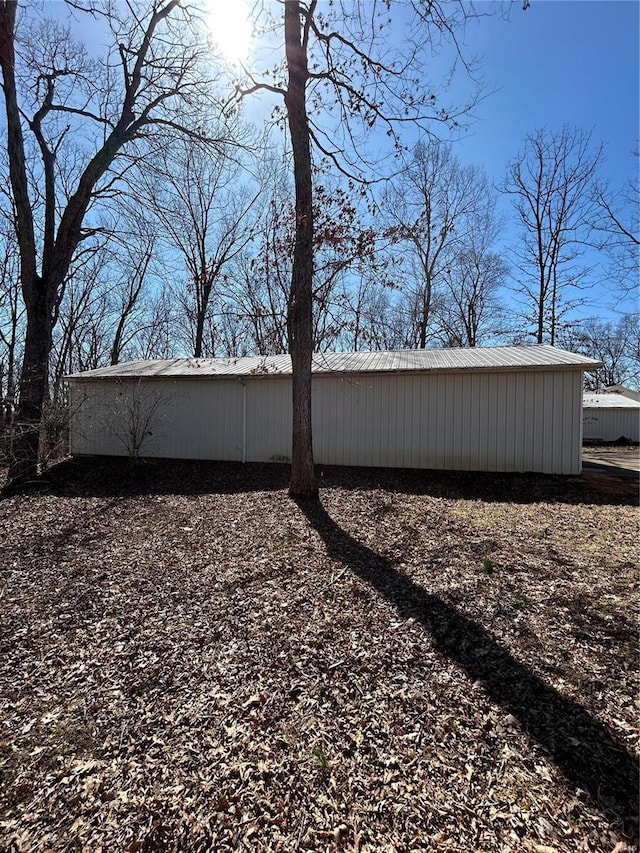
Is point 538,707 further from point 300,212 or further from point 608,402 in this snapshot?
point 608,402

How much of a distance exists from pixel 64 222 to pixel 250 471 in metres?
6.67

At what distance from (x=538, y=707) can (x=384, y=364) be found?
8031mm

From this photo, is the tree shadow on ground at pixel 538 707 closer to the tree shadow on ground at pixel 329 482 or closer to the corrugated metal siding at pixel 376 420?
the tree shadow on ground at pixel 329 482

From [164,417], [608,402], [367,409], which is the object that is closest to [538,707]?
[367,409]

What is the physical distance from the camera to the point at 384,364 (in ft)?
31.2

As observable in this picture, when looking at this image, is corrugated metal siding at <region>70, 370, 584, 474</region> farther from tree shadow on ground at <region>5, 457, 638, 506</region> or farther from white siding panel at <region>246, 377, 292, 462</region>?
tree shadow on ground at <region>5, 457, 638, 506</region>

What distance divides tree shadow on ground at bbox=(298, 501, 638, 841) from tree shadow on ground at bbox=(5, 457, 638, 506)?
406 cm

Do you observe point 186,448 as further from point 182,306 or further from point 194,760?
point 182,306

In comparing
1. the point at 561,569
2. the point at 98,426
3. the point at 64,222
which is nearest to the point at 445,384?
the point at 561,569

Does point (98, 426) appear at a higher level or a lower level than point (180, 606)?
higher

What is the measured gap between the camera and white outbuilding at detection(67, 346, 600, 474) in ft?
27.2

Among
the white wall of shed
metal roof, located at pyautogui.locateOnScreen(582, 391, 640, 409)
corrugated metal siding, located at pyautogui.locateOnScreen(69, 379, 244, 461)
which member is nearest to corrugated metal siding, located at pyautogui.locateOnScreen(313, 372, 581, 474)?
corrugated metal siding, located at pyautogui.locateOnScreen(69, 379, 244, 461)

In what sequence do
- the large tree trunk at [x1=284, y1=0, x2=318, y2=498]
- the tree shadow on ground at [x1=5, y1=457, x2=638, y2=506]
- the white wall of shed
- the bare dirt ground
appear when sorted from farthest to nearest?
1. the white wall of shed
2. the tree shadow on ground at [x1=5, y1=457, x2=638, y2=506]
3. the large tree trunk at [x1=284, y1=0, x2=318, y2=498]
4. the bare dirt ground

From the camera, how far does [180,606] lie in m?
3.27
